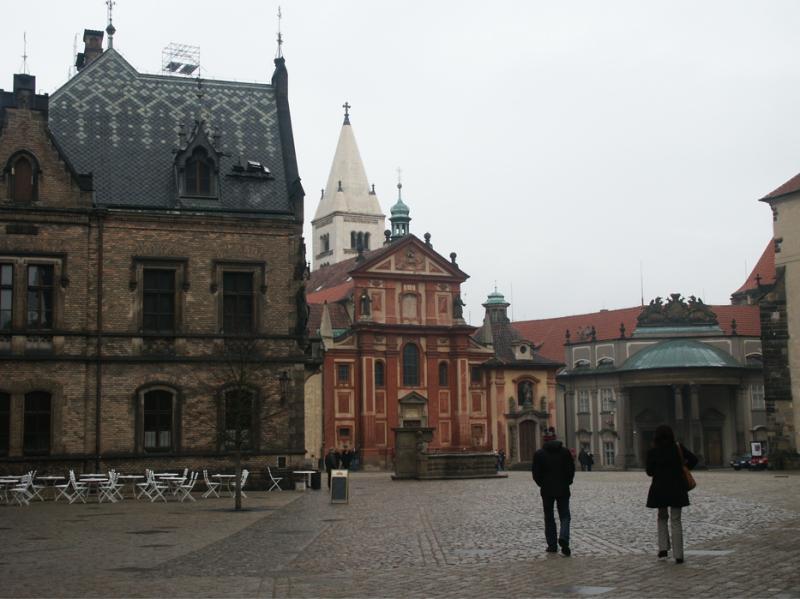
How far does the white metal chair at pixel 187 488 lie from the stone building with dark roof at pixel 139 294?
4.05 ft

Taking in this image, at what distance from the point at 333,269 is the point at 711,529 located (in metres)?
67.8

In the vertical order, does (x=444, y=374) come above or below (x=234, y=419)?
above

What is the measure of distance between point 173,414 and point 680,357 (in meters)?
49.2

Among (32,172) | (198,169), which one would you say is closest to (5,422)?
(32,172)

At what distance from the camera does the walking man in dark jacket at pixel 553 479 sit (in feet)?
51.0

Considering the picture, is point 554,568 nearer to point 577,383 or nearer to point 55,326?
point 55,326

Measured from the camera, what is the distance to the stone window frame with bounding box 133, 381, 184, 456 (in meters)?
35.4

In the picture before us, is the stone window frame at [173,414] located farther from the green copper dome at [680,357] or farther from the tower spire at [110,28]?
the green copper dome at [680,357]

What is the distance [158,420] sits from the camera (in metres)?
35.9

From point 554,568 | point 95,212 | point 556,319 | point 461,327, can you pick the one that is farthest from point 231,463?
point 556,319

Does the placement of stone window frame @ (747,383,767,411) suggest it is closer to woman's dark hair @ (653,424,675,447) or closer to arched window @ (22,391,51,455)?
arched window @ (22,391,51,455)

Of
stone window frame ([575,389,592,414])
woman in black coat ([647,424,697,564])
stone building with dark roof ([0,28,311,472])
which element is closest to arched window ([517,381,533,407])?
stone window frame ([575,389,592,414])

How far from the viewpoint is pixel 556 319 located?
3851 inches

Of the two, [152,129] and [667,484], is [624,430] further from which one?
[667,484]
